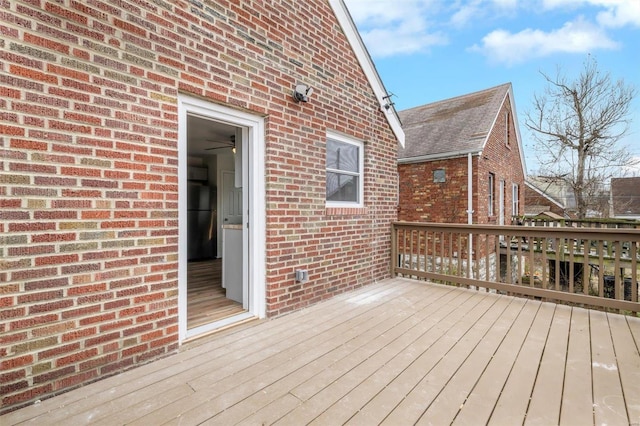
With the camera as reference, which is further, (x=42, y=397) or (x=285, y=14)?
(x=285, y=14)

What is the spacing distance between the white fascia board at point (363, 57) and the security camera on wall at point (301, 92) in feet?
4.67

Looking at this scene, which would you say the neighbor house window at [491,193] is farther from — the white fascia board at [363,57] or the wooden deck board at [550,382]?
the wooden deck board at [550,382]

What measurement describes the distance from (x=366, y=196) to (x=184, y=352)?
3.26 metres

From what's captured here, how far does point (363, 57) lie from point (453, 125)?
7.02m

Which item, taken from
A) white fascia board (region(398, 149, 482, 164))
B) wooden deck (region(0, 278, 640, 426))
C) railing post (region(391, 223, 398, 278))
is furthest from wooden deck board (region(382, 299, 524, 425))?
white fascia board (region(398, 149, 482, 164))

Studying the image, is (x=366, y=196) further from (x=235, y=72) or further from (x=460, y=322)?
(x=235, y=72)

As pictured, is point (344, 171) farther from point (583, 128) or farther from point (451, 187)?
point (583, 128)

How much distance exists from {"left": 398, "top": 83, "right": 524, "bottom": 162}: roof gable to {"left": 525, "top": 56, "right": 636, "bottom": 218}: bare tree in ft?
6.45

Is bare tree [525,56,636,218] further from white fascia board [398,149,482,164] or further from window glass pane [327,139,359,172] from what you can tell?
window glass pane [327,139,359,172]

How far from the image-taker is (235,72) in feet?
9.72

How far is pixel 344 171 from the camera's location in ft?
14.8

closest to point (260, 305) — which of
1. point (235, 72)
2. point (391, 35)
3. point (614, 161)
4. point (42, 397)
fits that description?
point (42, 397)

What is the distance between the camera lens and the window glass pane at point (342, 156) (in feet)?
14.0

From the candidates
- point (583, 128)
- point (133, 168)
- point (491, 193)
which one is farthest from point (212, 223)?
point (583, 128)
